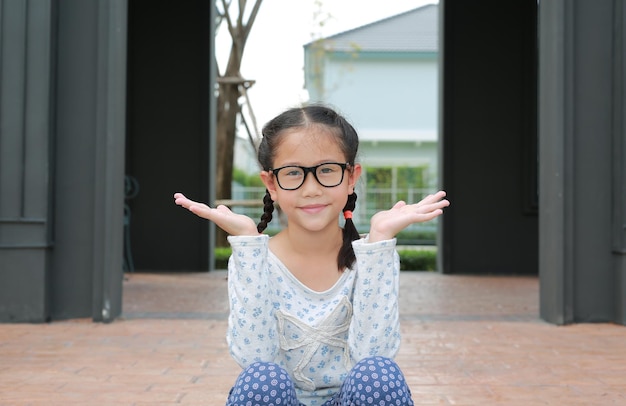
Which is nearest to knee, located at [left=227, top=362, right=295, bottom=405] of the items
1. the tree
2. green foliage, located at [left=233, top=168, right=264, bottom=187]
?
the tree

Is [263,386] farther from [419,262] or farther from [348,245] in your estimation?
[419,262]

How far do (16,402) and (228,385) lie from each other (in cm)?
76

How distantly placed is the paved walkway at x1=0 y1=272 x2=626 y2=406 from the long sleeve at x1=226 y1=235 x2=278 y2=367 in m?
1.15

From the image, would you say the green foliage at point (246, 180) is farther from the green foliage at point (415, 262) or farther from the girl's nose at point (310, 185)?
the girl's nose at point (310, 185)

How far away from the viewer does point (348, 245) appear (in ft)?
5.96

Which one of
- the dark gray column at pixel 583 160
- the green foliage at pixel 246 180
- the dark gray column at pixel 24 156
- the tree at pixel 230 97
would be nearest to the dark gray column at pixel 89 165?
the dark gray column at pixel 24 156

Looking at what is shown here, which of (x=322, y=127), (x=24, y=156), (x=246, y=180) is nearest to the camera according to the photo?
(x=322, y=127)

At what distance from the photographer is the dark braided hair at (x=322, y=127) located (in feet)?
5.82

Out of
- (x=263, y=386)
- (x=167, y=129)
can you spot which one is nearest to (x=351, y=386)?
(x=263, y=386)

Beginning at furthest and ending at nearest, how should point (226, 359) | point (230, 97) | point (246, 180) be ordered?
1. point (246, 180)
2. point (230, 97)
3. point (226, 359)

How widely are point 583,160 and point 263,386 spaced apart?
362cm

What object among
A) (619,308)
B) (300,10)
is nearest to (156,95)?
(619,308)

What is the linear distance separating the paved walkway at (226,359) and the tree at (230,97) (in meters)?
7.41

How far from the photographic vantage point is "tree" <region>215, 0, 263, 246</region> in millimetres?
12984
